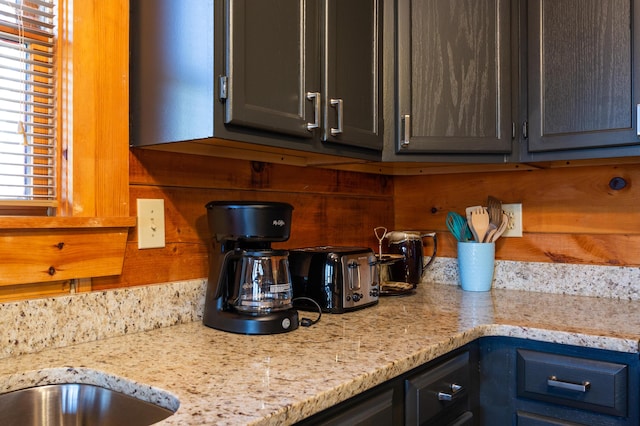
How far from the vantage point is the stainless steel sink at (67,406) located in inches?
36.3

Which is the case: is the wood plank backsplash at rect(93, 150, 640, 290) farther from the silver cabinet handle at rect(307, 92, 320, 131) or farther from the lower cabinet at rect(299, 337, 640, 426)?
the lower cabinet at rect(299, 337, 640, 426)

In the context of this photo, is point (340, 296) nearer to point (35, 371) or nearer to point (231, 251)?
point (231, 251)

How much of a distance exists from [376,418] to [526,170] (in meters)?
1.29

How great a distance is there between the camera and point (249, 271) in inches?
48.7

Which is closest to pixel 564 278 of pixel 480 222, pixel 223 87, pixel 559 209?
pixel 559 209

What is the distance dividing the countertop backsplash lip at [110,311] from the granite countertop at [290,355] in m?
0.03

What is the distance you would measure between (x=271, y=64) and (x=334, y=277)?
1.98 feet

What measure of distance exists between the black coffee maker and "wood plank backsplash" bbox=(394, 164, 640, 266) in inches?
42.3

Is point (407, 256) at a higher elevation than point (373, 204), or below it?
below

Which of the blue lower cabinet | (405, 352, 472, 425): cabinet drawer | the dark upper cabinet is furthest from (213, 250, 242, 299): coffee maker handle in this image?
the blue lower cabinet

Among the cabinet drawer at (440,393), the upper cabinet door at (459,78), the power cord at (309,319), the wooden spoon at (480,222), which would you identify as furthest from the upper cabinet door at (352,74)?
the cabinet drawer at (440,393)

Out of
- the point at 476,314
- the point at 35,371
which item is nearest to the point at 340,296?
the point at 476,314

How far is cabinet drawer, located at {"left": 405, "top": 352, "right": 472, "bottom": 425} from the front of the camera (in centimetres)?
112

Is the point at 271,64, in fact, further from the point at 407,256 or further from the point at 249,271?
the point at 407,256
